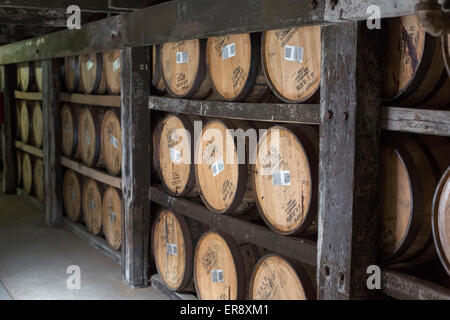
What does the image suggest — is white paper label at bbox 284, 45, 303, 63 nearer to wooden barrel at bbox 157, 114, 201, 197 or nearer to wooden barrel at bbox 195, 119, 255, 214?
wooden barrel at bbox 195, 119, 255, 214

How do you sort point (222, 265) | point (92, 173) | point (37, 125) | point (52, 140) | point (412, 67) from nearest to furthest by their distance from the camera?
point (412, 67) → point (222, 265) → point (92, 173) → point (52, 140) → point (37, 125)

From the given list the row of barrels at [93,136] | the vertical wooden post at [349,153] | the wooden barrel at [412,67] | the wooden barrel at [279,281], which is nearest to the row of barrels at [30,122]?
the row of barrels at [93,136]

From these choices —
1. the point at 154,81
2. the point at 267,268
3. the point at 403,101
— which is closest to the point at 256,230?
the point at 267,268

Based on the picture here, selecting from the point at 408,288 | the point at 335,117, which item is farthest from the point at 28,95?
the point at 408,288

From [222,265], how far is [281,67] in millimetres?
1345

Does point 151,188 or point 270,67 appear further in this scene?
point 151,188

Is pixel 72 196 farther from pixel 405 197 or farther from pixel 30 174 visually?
pixel 405 197

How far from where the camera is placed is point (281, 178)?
2.81m

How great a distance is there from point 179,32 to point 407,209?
1.96 meters

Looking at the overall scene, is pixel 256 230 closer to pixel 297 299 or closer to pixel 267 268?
pixel 267 268

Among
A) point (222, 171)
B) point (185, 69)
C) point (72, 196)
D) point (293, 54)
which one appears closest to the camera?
point (293, 54)

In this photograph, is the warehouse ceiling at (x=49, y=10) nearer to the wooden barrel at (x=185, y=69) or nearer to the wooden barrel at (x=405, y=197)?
the wooden barrel at (x=185, y=69)

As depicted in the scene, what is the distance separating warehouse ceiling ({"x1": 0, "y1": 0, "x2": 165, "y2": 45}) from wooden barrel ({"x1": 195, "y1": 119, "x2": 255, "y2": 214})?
4.34 feet
